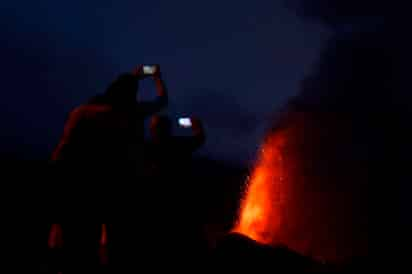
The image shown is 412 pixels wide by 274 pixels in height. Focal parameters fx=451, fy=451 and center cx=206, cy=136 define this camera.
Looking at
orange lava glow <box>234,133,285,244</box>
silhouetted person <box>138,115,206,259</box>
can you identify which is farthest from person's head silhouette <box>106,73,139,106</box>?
orange lava glow <box>234,133,285,244</box>

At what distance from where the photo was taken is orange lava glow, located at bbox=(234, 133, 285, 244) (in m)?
21.0

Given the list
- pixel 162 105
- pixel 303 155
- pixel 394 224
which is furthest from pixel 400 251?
pixel 162 105

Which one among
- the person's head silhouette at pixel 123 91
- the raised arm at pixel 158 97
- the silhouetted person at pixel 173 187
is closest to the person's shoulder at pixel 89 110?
the person's head silhouette at pixel 123 91

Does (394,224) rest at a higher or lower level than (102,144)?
lower

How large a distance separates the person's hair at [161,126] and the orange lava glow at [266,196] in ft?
44.5

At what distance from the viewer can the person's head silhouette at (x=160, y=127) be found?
6.95 meters

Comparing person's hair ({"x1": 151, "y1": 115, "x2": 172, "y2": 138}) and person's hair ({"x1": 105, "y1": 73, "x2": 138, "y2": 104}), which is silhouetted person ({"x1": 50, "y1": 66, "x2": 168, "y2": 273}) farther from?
person's hair ({"x1": 151, "y1": 115, "x2": 172, "y2": 138})

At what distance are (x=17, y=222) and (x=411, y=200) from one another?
→ 116ft

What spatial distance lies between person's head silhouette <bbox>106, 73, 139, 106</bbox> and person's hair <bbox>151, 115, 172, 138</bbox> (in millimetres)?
1422

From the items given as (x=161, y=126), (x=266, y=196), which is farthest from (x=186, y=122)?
(x=266, y=196)

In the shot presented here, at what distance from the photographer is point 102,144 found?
503 cm

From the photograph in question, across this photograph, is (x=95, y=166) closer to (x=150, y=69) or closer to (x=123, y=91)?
(x=123, y=91)

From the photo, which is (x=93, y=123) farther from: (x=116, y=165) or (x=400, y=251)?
(x=400, y=251)

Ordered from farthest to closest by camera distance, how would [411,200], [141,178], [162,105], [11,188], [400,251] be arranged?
[411,200] → [400,251] → [162,105] → [141,178] → [11,188]
